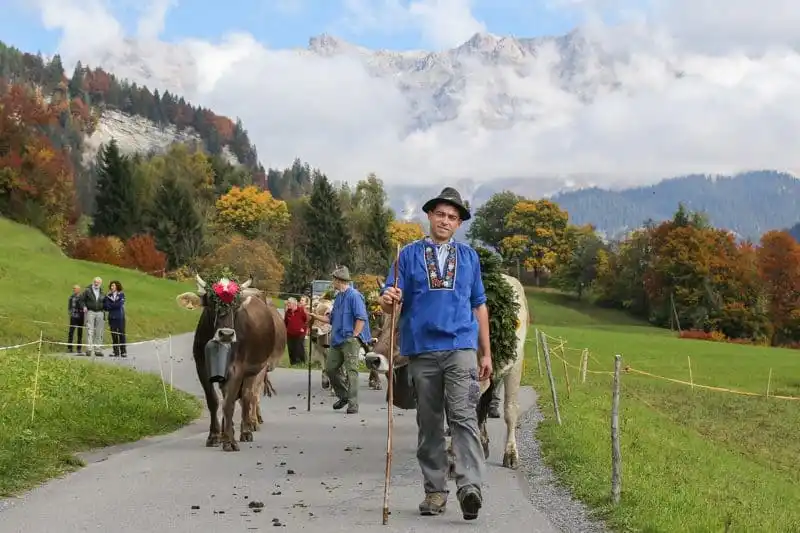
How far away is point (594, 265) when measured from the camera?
113438 mm

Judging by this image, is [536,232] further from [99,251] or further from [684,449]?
[684,449]

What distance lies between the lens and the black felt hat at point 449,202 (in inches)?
Answer: 314

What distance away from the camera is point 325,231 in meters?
102

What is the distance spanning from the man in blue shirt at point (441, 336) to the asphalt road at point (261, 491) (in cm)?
51

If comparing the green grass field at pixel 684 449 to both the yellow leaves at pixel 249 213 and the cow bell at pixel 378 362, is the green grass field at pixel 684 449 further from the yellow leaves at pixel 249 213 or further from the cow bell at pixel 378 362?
the yellow leaves at pixel 249 213

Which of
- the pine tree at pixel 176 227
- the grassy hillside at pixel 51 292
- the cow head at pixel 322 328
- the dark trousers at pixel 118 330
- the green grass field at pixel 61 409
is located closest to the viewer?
the green grass field at pixel 61 409

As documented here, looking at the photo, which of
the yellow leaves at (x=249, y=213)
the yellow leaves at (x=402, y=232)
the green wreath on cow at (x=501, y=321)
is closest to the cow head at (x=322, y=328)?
the green wreath on cow at (x=501, y=321)

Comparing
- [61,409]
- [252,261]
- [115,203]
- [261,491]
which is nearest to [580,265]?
[252,261]

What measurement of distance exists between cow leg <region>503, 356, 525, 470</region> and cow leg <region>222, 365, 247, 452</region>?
10.8ft

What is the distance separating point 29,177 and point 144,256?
12.1m

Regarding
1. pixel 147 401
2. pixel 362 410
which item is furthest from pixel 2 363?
pixel 362 410

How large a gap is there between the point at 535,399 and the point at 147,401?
860 centimetres

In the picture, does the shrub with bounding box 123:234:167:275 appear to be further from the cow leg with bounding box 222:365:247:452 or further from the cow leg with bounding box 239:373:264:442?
the cow leg with bounding box 222:365:247:452

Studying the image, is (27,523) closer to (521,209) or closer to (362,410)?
(362,410)
